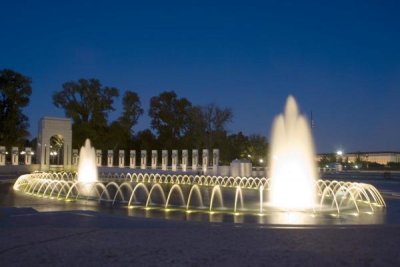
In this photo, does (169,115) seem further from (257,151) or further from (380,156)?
(380,156)

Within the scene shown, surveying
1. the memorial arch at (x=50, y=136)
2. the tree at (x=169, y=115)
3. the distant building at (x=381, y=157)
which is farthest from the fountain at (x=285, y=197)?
the distant building at (x=381, y=157)

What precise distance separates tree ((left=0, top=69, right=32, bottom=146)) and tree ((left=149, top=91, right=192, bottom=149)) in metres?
18.6

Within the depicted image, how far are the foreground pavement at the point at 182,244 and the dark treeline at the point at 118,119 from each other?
46.7m

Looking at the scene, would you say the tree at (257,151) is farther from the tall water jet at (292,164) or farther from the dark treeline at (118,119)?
the tall water jet at (292,164)

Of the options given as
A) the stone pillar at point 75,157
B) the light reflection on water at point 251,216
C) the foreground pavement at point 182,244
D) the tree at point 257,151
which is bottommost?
the foreground pavement at point 182,244

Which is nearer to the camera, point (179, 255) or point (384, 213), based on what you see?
point (179, 255)

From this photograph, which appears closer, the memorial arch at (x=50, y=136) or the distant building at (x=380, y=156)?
the memorial arch at (x=50, y=136)

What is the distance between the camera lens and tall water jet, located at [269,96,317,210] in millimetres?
18562

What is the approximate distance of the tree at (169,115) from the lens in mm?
67625

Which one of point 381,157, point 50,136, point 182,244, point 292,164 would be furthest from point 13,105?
point 381,157

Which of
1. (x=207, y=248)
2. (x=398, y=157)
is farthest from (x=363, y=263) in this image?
(x=398, y=157)

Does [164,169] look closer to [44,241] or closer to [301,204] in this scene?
[301,204]

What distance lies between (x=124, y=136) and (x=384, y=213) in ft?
173

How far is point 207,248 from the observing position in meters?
8.17
